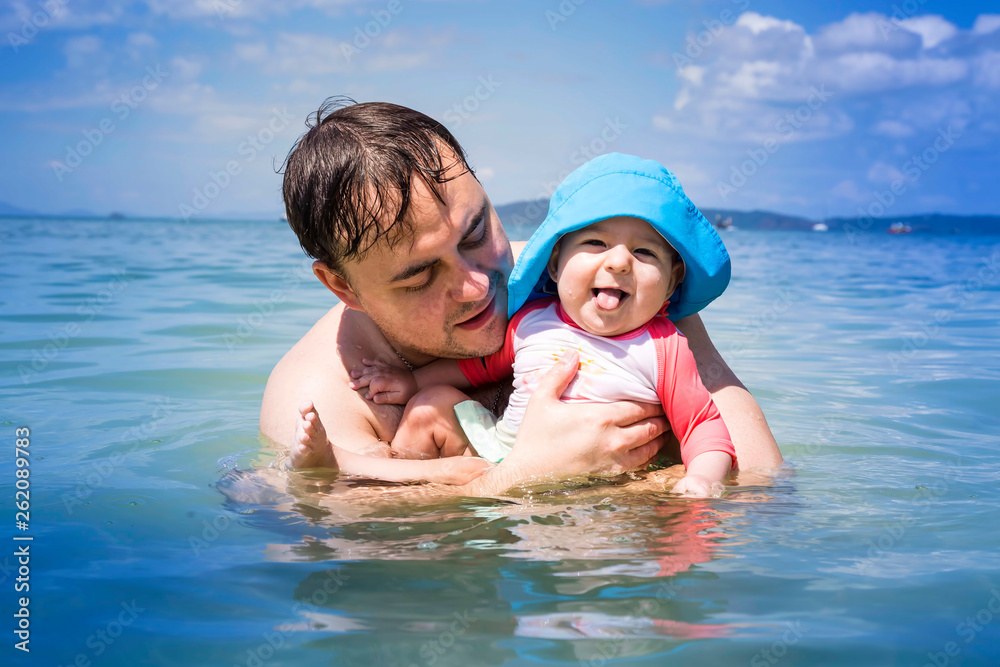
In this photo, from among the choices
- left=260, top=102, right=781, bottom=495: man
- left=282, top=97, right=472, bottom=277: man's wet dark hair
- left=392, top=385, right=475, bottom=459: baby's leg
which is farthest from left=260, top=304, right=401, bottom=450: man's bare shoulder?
left=282, top=97, right=472, bottom=277: man's wet dark hair

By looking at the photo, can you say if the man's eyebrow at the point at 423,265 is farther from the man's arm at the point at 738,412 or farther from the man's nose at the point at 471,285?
the man's arm at the point at 738,412

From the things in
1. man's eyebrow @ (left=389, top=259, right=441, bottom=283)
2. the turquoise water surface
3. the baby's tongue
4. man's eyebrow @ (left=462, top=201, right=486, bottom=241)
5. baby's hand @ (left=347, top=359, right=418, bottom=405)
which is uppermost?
man's eyebrow @ (left=462, top=201, right=486, bottom=241)

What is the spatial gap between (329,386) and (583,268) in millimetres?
1312

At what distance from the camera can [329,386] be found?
3.51 m

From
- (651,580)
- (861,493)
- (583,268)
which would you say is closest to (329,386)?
(583,268)

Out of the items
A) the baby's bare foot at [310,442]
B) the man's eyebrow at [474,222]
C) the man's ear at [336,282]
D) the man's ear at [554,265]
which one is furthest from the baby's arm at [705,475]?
the man's ear at [336,282]

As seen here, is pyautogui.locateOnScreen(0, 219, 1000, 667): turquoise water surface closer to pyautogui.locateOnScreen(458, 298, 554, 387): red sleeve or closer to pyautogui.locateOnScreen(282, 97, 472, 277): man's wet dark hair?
pyautogui.locateOnScreen(458, 298, 554, 387): red sleeve

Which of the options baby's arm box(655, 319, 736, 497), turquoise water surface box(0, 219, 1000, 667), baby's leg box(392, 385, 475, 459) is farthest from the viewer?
baby's leg box(392, 385, 475, 459)

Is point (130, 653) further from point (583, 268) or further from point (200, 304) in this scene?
point (200, 304)

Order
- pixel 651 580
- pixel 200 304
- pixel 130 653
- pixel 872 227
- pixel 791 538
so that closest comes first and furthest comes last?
pixel 130 653 < pixel 651 580 < pixel 791 538 < pixel 200 304 < pixel 872 227

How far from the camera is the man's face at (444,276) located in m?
2.95

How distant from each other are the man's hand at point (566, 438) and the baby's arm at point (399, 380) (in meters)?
0.56

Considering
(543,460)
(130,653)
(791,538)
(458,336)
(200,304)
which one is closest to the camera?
(130,653)

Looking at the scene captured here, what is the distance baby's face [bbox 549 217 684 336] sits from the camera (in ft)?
9.61
